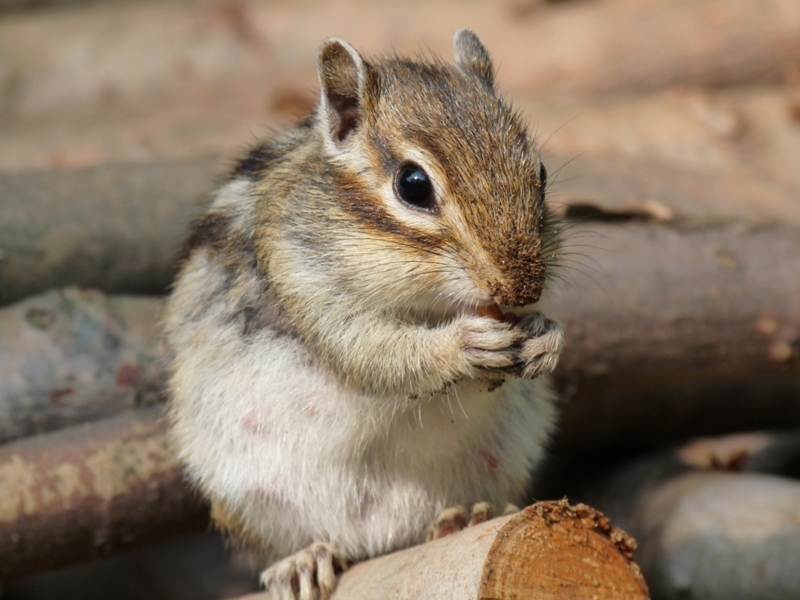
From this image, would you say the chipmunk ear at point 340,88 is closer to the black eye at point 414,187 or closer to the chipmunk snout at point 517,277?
the black eye at point 414,187

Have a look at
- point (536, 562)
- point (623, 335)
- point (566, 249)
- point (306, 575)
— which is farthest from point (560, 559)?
point (566, 249)

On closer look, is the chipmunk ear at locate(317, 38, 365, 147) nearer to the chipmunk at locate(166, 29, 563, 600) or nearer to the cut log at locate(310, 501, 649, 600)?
the chipmunk at locate(166, 29, 563, 600)

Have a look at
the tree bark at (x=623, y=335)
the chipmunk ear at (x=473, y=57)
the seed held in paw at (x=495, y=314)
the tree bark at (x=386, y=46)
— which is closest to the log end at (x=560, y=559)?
the seed held in paw at (x=495, y=314)

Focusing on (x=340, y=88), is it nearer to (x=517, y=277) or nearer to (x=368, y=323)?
(x=368, y=323)

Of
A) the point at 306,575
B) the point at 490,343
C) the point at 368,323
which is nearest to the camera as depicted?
the point at 490,343

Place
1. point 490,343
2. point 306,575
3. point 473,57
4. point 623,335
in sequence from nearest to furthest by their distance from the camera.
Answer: point 490,343 → point 306,575 → point 473,57 → point 623,335

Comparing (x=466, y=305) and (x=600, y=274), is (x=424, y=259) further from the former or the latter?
(x=600, y=274)

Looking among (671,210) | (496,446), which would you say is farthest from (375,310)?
(671,210)

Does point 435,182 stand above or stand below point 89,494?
above
